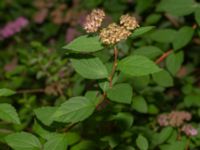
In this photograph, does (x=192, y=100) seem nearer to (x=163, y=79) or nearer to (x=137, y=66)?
(x=163, y=79)

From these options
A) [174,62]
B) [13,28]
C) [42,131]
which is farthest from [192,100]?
[13,28]

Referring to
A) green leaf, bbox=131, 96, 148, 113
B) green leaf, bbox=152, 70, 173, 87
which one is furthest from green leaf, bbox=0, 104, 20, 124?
green leaf, bbox=152, 70, 173, 87

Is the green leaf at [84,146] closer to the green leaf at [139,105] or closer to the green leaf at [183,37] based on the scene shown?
the green leaf at [139,105]

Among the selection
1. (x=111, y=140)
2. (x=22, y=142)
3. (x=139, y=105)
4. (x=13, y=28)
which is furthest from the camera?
(x=13, y=28)

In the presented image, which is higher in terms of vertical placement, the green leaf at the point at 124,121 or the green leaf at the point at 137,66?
the green leaf at the point at 137,66

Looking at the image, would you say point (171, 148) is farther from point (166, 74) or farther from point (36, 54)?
point (36, 54)

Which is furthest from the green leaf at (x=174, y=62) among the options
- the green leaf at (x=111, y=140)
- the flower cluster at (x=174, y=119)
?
the green leaf at (x=111, y=140)
